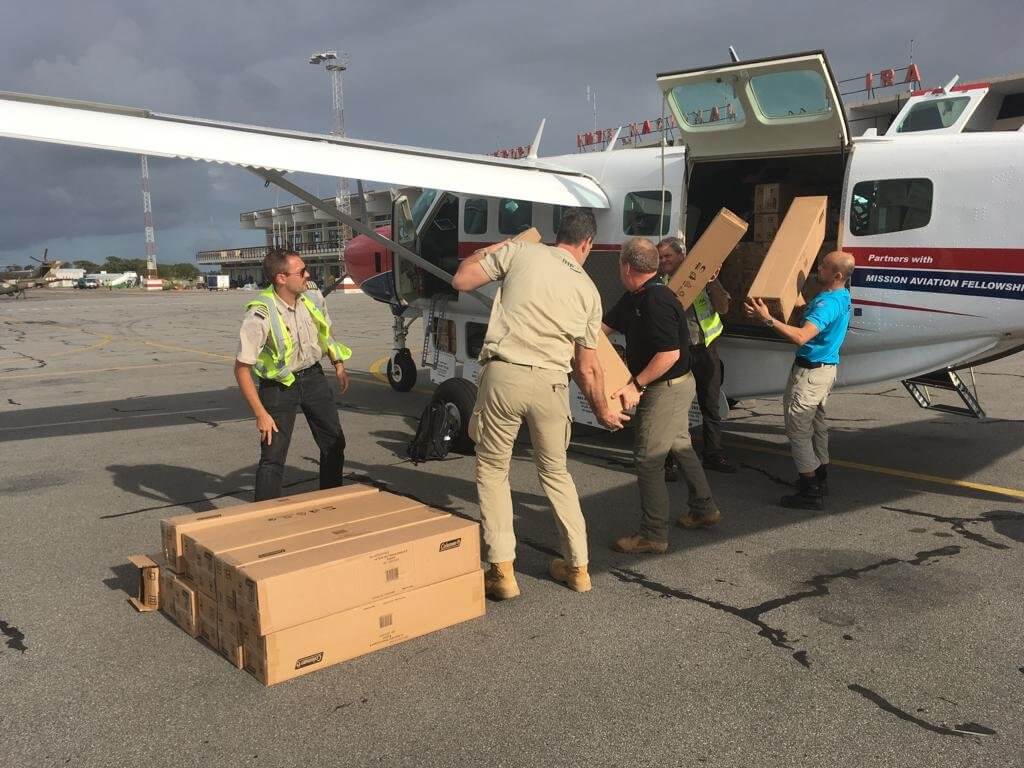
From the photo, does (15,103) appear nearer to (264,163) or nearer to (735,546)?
(264,163)

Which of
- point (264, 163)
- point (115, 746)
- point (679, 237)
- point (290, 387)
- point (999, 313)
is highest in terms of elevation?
point (264, 163)

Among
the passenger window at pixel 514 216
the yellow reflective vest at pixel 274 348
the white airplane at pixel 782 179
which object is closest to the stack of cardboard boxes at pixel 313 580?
the yellow reflective vest at pixel 274 348

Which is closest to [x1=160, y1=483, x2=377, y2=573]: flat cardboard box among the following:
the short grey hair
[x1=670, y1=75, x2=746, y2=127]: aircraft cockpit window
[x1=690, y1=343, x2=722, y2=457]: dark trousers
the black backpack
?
the short grey hair

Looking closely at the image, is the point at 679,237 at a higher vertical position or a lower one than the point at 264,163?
lower

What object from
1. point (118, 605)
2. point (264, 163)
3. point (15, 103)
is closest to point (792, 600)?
point (118, 605)

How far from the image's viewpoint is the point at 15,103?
16.4ft

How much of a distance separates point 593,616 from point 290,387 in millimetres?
2319

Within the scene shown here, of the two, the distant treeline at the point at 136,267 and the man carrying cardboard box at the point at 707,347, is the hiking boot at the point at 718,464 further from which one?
the distant treeline at the point at 136,267

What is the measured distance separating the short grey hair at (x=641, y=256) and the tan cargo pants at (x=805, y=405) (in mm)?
1583

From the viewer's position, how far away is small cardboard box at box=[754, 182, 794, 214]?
277 inches

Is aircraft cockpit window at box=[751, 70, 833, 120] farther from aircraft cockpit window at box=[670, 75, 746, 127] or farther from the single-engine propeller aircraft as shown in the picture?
the single-engine propeller aircraft

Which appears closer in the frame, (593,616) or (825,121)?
(593,616)

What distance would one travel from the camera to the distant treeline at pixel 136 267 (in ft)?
449

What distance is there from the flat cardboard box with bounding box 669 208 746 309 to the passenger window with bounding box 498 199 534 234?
245cm
